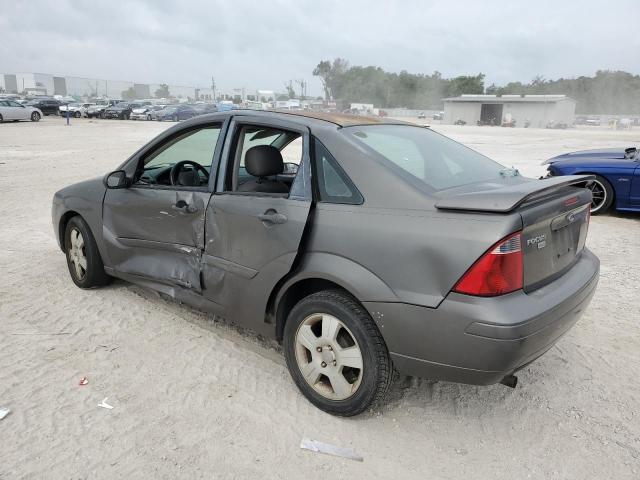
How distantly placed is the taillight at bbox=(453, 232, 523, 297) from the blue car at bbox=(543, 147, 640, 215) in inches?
243

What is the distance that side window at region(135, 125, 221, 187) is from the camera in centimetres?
377

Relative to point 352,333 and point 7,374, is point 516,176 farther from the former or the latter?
point 7,374

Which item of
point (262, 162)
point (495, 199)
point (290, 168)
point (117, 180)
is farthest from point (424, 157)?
point (117, 180)

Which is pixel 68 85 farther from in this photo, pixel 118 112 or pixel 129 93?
pixel 118 112

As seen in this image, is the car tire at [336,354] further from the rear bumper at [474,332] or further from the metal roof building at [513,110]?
the metal roof building at [513,110]

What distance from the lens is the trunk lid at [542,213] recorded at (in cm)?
227

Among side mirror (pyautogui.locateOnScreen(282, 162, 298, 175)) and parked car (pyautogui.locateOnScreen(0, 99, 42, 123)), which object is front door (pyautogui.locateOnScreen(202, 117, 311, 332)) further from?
parked car (pyautogui.locateOnScreen(0, 99, 42, 123))

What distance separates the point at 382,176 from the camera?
8.39 ft

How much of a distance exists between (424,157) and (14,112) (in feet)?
115

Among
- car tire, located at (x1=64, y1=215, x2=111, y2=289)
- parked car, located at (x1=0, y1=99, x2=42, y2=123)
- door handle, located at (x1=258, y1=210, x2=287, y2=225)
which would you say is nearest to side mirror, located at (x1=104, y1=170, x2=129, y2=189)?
car tire, located at (x1=64, y1=215, x2=111, y2=289)

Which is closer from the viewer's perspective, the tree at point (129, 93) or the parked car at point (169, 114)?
the parked car at point (169, 114)

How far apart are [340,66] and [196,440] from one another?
438ft

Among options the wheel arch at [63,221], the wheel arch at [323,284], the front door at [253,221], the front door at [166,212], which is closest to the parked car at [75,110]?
the wheel arch at [63,221]

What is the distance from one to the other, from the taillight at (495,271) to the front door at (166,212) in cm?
183
